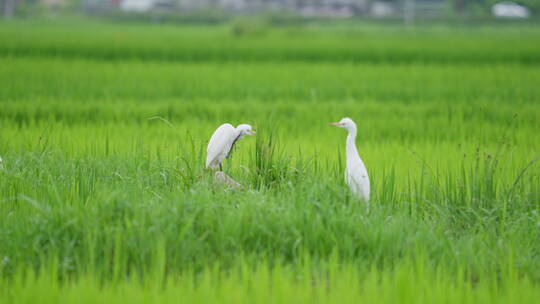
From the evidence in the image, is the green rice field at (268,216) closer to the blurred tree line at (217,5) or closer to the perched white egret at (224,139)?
the perched white egret at (224,139)

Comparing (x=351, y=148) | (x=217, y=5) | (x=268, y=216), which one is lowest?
(x=268, y=216)

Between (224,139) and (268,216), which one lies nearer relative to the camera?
(268,216)

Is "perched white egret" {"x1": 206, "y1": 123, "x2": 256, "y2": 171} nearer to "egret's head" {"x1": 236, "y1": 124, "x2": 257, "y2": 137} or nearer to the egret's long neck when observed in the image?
"egret's head" {"x1": 236, "y1": 124, "x2": 257, "y2": 137}

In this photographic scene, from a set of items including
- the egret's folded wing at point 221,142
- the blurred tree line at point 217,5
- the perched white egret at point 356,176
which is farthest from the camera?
the blurred tree line at point 217,5

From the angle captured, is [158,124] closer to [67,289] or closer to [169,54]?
[67,289]

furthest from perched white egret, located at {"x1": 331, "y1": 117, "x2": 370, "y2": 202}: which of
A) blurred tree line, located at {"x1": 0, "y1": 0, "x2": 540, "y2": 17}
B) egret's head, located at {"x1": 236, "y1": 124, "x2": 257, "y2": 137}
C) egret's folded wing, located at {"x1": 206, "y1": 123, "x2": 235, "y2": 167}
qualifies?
blurred tree line, located at {"x1": 0, "y1": 0, "x2": 540, "y2": 17}

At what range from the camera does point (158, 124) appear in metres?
7.11

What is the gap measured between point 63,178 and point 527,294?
2.76 m

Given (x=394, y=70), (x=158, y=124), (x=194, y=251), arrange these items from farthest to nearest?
(x=394, y=70)
(x=158, y=124)
(x=194, y=251)

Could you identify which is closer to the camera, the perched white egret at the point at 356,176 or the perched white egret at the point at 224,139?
the perched white egret at the point at 356,176

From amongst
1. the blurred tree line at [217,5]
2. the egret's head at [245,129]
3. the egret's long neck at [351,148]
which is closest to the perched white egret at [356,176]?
the egret's long neck at [351,148]

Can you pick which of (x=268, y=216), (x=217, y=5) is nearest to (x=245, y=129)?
(x=268, y=216)

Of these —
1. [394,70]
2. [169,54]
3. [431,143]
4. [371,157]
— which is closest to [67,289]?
[371,157]

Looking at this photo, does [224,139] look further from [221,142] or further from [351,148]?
[351,148]
